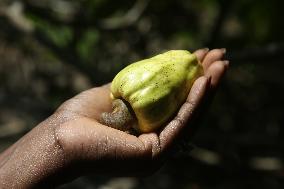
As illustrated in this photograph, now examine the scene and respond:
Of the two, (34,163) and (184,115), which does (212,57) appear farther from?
(34,163)

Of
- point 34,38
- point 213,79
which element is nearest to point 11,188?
point 213,79

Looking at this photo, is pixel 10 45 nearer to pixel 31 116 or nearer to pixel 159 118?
pixel 31 116

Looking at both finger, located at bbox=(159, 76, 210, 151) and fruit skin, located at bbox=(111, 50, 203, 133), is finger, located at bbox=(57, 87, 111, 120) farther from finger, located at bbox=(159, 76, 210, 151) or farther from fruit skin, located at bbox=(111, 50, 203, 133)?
finger, located at bbox=(159, 76, 210, 151)

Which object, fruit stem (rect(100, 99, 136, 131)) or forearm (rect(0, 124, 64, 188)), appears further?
fruit stem (rect(100, 99, 136, 131))

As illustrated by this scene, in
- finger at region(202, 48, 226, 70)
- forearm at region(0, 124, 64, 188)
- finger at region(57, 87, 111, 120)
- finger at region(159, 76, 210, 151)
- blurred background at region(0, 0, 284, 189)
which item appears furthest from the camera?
blurred background at region(0, 0, 284, 189)

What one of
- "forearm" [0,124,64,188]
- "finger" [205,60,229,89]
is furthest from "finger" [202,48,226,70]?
"forearm" [0,124,64,188]

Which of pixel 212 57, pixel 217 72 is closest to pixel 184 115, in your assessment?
pixel 217 72

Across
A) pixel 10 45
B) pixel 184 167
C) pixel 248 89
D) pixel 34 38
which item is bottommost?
pixel 184 167
